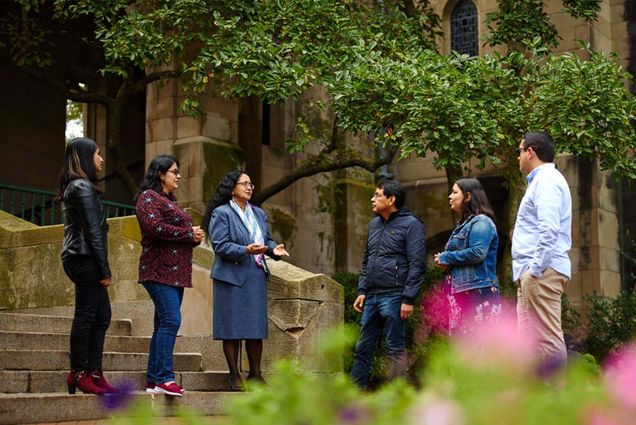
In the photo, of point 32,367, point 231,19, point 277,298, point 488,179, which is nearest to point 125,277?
point 277,298

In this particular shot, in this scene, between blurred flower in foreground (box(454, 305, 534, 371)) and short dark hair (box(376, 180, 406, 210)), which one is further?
short dark hair (box(376, 180, 406, 210))

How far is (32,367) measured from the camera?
8406mm

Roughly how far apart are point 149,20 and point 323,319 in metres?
5.18

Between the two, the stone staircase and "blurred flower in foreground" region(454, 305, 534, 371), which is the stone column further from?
"blurred flower in foreground" region(454, 305, 534, 371)

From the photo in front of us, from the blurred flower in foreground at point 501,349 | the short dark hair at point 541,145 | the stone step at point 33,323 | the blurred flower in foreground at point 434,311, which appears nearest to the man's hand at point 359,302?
the short dark hair at point 541,145

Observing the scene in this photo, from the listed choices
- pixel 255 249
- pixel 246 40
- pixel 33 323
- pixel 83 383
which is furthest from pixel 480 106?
pixel 83 383

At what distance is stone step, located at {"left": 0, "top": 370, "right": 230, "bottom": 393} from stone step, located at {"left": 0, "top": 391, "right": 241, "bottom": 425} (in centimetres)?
27

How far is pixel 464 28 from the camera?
21.2 meters

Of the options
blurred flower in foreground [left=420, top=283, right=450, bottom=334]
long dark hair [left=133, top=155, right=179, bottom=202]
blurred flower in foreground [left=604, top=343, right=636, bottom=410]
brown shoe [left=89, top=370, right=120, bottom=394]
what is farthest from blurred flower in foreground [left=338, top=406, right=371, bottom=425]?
blurred flower in foreground [left=420, top=283, right=450, bottom=334]

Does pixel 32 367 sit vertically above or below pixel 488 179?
below

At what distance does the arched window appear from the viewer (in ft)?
69.0

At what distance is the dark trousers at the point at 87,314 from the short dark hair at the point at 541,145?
10.3 feet

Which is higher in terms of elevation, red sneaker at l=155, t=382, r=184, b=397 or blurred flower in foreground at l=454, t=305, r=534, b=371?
blurred flower in foreground at l=454, t=305, r=534, b=371

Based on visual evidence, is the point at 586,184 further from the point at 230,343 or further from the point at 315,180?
the point at 230,343
